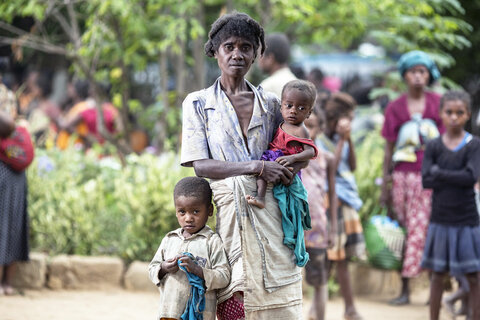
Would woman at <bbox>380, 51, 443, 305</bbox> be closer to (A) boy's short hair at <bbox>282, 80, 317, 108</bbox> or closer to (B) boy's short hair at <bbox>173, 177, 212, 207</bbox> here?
(A) boy's short hair at <bbox>282, 80, 317, 108</bbox>

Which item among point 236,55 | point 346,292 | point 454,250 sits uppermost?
point 236,55

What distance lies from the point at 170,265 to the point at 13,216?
339 cm

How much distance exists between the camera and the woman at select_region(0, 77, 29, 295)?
6160 mm

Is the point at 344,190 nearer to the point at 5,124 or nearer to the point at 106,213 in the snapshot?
the point at 106,213

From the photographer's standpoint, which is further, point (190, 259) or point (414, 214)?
point (414, 214)

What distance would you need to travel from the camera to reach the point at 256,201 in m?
3.27

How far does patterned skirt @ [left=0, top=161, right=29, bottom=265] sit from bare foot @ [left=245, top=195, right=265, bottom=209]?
358 centimetres

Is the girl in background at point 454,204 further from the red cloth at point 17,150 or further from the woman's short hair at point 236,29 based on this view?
the red cloth at point 17,150

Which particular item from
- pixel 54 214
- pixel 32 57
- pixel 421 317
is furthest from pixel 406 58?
pixel 32 57

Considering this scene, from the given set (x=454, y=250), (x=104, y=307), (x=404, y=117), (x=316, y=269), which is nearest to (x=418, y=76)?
(x=404, y=117)

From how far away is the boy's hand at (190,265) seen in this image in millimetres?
3293

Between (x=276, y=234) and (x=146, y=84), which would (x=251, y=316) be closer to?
(x=276, y=234)

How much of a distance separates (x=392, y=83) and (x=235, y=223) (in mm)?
5876

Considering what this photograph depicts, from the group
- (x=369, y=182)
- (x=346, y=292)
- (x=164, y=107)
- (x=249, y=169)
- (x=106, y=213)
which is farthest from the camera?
(x=164, y=107)
